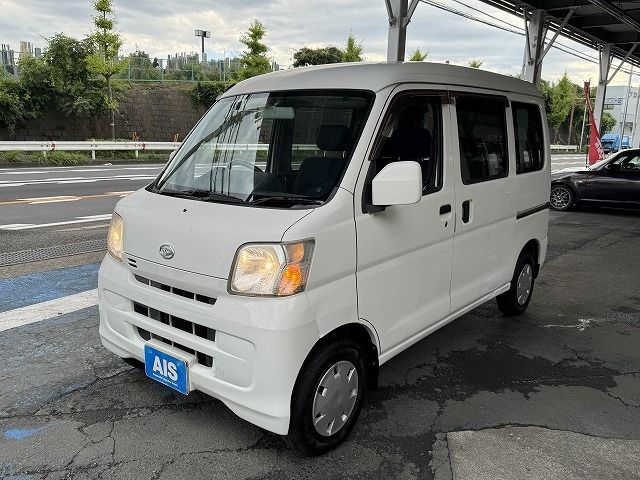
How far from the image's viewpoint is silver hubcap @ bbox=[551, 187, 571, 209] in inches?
458

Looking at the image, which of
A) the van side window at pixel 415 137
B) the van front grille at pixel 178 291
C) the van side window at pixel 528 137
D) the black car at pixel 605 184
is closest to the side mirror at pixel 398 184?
the van side window at pixel 415 137

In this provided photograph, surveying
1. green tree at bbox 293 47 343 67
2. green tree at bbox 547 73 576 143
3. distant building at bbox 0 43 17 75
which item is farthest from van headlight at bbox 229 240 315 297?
green tree at bbox 547 73 576 143

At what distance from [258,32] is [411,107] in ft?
89.1

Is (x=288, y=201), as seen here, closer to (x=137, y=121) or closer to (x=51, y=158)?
(x=51, y=158)

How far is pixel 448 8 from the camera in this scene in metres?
13.1

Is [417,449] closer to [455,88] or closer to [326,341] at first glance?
[326,341]

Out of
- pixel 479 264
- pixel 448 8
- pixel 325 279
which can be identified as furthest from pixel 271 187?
pixel 448 8

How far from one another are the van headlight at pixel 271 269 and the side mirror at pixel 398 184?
0.45 meters

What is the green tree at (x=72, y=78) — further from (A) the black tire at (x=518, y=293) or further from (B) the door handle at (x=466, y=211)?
(B) the door handle at (x=466, y=211)

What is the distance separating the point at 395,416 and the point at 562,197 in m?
10.2

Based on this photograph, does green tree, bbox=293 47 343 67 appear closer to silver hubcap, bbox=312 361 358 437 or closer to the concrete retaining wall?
the concrete retaining wall

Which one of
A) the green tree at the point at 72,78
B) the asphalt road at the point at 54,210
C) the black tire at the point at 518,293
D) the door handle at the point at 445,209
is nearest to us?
the door handle at the point at 445,209

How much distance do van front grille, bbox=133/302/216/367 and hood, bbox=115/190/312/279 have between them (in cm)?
27

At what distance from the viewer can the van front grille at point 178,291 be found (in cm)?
245
